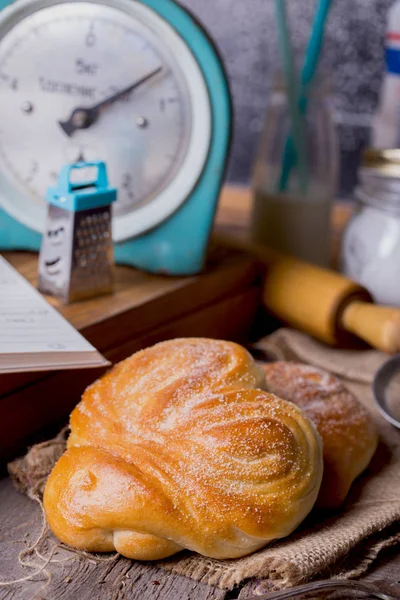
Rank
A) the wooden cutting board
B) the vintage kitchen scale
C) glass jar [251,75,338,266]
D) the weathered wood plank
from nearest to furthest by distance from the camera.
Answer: the weathered wood plank
the wooden cutting board
the vintage kitchen scale
glass jar [251,75,338,266]

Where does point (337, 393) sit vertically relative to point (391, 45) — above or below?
below

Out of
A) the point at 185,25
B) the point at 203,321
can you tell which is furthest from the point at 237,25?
the point at 203,321

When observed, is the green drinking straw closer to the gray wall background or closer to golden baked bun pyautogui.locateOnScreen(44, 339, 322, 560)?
the gray wall background

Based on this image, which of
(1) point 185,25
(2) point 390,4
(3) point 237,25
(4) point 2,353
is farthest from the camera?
(3) point 237,25

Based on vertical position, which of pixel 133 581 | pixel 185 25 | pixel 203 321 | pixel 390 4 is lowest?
pixel 133 581

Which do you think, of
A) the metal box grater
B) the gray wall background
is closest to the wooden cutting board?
the metal box grater

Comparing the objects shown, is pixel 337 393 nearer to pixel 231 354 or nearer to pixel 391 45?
pixel 231 354
